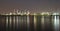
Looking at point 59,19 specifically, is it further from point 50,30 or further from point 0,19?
point 0,19

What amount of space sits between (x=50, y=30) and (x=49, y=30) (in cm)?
6

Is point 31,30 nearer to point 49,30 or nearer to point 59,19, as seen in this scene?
point 49,30

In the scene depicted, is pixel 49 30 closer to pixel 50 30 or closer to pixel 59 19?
pixel 50 30

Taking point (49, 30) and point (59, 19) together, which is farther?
point (59, 19)

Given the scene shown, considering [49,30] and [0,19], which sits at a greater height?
[0,19]

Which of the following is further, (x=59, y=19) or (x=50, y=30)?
(x=59, y=19)

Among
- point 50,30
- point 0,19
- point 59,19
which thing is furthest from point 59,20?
point 0,19

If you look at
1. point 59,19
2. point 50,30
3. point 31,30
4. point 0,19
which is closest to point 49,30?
point 50,30

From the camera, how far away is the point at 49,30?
6605 mm

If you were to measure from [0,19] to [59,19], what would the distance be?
5226 millimetres

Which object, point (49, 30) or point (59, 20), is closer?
point (49, 30)

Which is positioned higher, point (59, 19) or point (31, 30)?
point (59, 19)

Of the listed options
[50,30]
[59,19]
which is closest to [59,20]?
[59,19]

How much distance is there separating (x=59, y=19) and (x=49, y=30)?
377 centimetres
